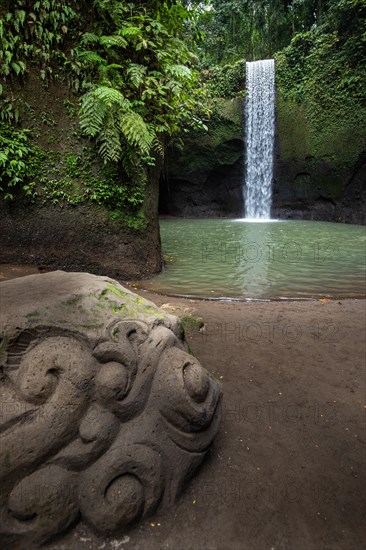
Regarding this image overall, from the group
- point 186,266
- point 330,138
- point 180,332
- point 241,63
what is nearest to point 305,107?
point 330,138

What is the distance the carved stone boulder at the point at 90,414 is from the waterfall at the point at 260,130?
18.0 meters

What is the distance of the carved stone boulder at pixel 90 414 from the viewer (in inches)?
59.4

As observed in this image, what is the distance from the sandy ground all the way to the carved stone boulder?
13 cm

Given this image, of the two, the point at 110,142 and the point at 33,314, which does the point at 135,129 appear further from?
the point at 33,314

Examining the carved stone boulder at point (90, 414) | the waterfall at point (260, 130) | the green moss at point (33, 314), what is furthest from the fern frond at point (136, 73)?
the waterfall at point (260, 130)

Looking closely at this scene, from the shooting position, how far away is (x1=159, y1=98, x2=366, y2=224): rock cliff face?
16188mm

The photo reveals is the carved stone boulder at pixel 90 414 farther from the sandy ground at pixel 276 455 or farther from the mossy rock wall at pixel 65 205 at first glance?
the mossy rock wall at pixel 65 205

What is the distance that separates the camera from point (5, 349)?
5.53 feet

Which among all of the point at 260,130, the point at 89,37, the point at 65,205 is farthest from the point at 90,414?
the point at 260,130

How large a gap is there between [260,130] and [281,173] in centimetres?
241

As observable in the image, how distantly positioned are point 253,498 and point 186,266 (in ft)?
17.7

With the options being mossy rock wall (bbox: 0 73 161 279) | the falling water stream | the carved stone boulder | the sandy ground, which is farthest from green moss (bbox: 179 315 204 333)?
mossy rock wall (bbox: 0 73 161 279)

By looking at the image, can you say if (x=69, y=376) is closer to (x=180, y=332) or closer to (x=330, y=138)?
(x=180, y=332)

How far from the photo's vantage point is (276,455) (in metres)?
2.09
